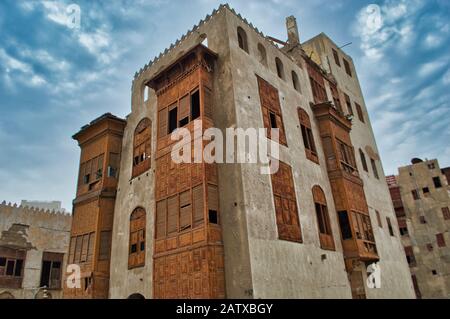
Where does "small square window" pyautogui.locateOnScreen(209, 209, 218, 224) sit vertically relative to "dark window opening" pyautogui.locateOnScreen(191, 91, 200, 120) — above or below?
below

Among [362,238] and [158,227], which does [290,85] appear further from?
[158,227]

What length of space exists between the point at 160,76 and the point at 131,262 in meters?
9.02

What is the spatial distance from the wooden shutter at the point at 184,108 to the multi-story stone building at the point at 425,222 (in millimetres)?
36828

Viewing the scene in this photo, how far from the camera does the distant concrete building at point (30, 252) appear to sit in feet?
81.8

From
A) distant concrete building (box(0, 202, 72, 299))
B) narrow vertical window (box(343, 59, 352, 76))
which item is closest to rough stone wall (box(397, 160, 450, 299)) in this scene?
narrow vertical window (box(343, 59, 352, 76))

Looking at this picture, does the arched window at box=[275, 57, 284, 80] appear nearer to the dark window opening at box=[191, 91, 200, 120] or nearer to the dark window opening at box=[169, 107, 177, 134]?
the dark window opening at box=[191, 91, 200, 120]

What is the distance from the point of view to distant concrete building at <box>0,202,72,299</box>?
81.8ft

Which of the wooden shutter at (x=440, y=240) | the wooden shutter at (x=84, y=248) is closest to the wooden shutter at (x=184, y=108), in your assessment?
the wooden shutter at (x=84, y=248)

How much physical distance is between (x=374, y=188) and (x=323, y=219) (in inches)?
315

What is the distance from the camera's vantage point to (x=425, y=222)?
40656mm

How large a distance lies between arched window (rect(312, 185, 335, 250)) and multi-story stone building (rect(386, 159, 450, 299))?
97.1 feet

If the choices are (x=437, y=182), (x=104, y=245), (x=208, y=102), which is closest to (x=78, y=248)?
(x=104, y=245)
